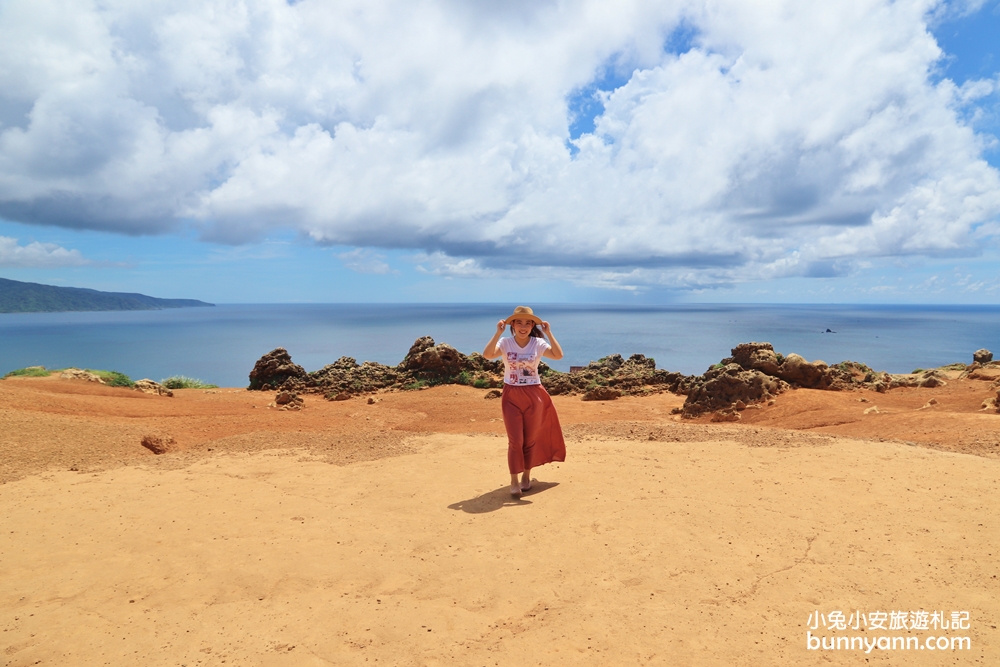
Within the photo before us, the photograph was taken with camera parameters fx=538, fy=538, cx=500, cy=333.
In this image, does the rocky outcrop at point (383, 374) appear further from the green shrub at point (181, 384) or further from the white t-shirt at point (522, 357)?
the white t-shirt at point (522, 357)

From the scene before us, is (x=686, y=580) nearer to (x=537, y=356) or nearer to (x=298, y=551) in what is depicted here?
(x=537, y=356)

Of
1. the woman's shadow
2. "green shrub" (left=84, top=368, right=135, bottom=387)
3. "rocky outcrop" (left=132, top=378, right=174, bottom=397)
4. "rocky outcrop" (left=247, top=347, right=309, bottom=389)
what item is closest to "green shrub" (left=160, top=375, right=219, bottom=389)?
"green shrub" (left=84, top=368, right=135, bottom=387)

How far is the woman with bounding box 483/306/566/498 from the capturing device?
5707 mm

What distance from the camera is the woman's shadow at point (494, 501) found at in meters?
5.33

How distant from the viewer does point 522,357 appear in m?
5.72

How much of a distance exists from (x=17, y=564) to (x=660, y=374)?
16909 mm

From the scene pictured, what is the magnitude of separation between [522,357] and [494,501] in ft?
4.97

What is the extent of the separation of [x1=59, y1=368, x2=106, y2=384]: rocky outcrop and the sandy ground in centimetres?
973

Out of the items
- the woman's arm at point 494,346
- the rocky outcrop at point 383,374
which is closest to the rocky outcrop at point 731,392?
the rocky outcrop at point 383,374

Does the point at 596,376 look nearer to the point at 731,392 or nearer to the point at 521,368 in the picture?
the point at 731,392

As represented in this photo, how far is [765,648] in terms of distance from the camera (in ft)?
9.87

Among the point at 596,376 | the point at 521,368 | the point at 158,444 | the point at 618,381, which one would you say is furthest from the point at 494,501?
the point at 596,376

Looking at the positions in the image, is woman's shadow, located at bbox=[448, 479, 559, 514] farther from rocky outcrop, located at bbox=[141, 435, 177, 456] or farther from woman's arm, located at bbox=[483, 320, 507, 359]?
rocky outcrop, located at bbox=[141, 435, 177, 456]

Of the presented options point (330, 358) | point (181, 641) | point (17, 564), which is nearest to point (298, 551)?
point (181, 641)
